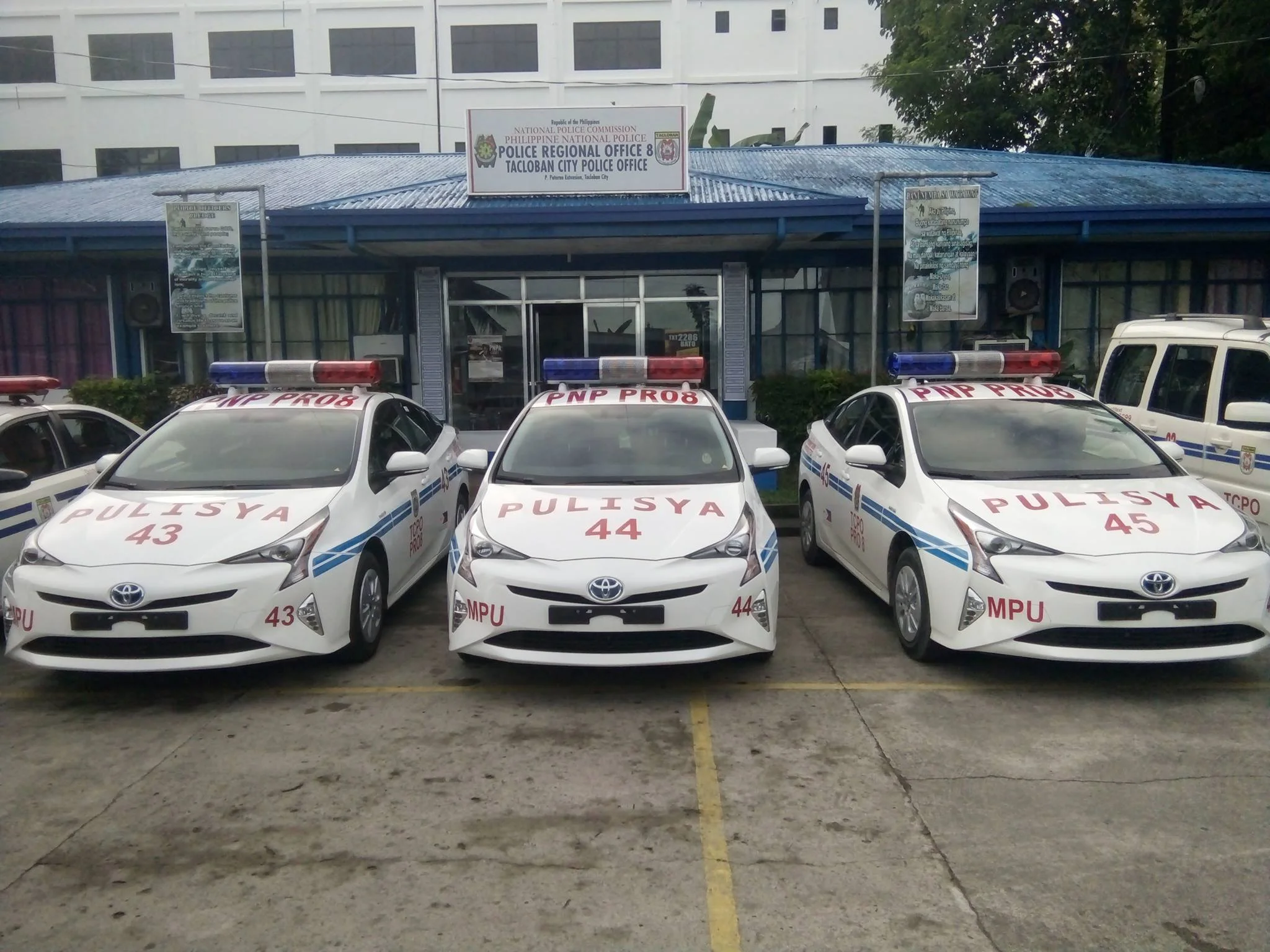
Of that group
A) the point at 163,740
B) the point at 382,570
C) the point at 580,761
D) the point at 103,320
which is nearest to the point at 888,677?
the point at 580,761

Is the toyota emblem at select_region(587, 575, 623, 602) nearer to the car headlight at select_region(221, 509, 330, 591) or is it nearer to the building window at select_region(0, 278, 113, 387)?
the car headlight at select_region(221, 509, 330, 591)

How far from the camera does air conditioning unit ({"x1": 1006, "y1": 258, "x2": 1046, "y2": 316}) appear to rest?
15555 millimetres

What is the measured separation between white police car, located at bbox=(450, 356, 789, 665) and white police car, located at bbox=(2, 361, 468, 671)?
666 mm

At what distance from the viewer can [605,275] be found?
15.3 metres

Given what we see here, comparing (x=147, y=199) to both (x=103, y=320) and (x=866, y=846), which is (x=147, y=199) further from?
(x=866, y=846)

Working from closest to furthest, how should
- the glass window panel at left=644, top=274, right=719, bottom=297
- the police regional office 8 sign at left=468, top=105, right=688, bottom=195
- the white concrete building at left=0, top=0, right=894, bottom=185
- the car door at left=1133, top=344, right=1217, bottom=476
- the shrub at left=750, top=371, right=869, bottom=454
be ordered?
the car door at left=1133, top=344, right=1217, bottom=476 < the shrub at left=750, top=371, right=869, bottom=454 < the police regional office 8 sign at left=468, top=105, right=688, bottom=195 < the glass window panel at left=644, top=274, right=719, bottom=297 < the white concrete building at left=0, top=0, right=894, bottom=185

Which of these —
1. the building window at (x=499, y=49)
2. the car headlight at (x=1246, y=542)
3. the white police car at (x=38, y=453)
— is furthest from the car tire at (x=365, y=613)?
the building window at (x=499, y=49)

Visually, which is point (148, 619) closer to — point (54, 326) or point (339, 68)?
point (54, 326)

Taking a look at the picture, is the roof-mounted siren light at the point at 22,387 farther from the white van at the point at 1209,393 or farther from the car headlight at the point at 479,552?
the white van at the point at 1209,393

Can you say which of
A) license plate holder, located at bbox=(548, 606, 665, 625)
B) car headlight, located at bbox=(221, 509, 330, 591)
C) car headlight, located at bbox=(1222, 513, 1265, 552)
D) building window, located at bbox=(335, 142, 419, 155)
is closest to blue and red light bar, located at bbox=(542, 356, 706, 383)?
car headlight, located at bbox=(221, 509, 330, 591)

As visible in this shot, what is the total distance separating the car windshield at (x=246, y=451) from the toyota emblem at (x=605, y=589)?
1.98m

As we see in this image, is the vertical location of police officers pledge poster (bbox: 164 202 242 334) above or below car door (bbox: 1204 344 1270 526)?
above

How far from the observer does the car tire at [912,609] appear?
6066mm

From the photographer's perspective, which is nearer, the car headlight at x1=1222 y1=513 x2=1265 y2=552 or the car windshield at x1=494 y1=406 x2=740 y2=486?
the car headlight at x1=1222 y1=513 x2=1265 y2=552
